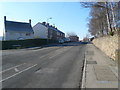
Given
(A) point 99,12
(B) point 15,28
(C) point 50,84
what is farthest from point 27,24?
(C) point 50,84

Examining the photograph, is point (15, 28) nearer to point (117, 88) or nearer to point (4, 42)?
point (4, 42)

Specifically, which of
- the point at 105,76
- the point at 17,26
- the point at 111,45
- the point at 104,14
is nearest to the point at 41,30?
the point at 17,26

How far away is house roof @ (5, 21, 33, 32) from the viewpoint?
54719mm

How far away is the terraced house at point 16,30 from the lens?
53.9m

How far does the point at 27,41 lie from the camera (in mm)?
40188

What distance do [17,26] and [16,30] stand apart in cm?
286

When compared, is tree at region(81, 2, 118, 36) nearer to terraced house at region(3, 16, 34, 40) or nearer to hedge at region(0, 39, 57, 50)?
hedge at region(0, 39, 57, 50)

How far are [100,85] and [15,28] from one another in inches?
2141

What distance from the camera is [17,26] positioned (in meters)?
58.5

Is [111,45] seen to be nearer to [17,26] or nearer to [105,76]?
[105,76]

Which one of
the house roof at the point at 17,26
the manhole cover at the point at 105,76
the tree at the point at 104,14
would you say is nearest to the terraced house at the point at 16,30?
the house roof at the point at 17,26

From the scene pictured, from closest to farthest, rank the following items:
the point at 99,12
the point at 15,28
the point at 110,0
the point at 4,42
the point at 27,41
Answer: the point at 110,0 < the point at 4,42 < the point at 99,12 < the point at 27,41 < the point at 15,28

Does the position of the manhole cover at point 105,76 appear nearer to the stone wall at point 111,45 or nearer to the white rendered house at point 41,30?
the stone wall at point 111,45

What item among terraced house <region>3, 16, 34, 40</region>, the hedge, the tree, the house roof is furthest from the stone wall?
the house roof
